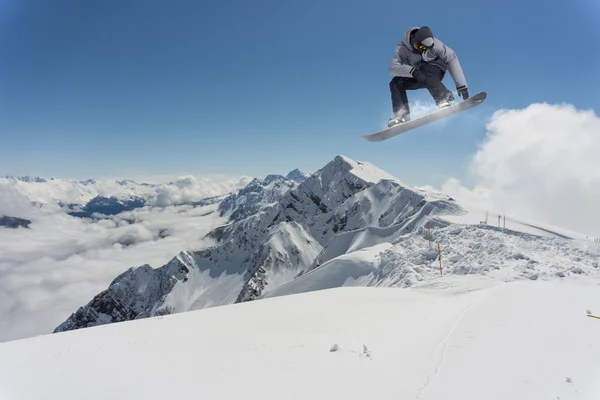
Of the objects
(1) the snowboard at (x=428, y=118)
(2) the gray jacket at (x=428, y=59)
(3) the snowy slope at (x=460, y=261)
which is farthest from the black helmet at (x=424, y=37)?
(3) the snowy slope at (x=460, y=261)

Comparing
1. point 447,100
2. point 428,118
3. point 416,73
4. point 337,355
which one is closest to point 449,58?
point 416,73

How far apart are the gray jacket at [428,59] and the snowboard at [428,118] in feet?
3.18

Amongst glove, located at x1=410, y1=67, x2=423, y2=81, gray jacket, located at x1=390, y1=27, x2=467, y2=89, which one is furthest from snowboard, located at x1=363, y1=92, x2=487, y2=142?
glove, located at x1=410, y1=67, x2=423, y2=81

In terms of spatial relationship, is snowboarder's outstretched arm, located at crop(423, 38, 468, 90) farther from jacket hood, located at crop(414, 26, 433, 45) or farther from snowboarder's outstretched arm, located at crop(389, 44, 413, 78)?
snowboarder's outstretched arm, located at crop(389, 44, 413, 78)

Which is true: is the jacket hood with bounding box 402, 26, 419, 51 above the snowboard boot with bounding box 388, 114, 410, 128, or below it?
above

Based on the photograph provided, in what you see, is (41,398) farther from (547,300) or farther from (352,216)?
(352,216)

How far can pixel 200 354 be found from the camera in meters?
9.50

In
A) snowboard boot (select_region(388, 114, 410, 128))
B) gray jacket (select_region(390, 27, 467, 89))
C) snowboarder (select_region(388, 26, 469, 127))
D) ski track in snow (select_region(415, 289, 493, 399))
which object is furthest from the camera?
snowboard boot (select_region(388, 114, 410, 128))

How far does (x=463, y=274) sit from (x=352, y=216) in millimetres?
176948

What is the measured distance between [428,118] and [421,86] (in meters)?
1.11

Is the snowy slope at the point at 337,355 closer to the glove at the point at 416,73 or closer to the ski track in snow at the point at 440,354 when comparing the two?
the ski track in snow at the point at 440,354

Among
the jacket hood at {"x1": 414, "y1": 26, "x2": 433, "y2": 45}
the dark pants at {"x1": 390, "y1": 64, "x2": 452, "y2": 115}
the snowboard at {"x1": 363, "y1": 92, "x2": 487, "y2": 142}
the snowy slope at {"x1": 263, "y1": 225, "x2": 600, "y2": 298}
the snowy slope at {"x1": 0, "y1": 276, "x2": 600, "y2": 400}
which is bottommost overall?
the snowy slope at {"x1": 0, "y1": 276, "x2": 600, "y2": 400}

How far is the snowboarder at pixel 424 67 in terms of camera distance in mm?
7977

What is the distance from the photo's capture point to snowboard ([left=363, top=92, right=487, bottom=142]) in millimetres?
9359
